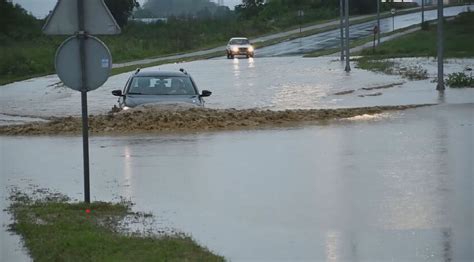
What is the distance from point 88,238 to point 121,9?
83.2 meters

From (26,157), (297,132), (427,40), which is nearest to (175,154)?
(26,157)

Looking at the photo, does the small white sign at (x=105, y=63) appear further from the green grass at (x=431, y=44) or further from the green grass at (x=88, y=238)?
the green grass at (x=431, y=44)

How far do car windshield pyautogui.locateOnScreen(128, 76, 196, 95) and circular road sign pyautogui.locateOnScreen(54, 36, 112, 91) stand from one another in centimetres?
1012

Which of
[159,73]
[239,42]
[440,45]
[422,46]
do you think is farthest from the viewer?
[239,42]

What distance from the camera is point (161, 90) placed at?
20.4 m

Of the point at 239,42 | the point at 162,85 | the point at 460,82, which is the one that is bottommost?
the point at 460,82

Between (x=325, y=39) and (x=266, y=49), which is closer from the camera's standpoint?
(x=266, y=49)

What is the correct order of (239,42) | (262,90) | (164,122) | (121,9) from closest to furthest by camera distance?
(164,122) < (262,90) < (239,42) < (121,9)

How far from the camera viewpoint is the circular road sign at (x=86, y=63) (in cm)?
1014

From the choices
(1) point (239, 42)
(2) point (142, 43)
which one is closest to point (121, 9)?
(2) point (142, 43)

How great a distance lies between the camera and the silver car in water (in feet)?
65.6

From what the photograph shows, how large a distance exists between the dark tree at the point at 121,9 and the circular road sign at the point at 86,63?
78.1 m

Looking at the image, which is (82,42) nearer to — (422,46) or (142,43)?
(422,46)

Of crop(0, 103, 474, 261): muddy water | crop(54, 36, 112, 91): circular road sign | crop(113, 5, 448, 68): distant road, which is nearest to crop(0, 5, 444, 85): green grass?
crop(113, 5, 448, 68): distant road
